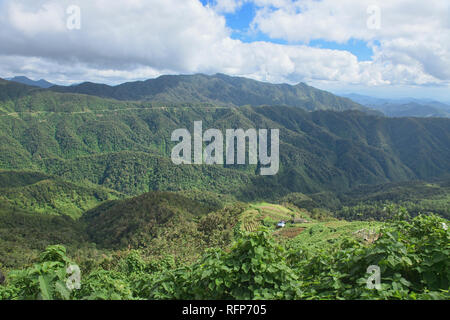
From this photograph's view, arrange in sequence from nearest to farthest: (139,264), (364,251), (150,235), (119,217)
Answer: (364,251), (139,264), (150,235), (119,217)

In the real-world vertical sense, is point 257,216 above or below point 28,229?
above

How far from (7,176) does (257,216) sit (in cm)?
19872

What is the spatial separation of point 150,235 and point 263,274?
7056cm

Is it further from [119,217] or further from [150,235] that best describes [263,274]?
[119,217]

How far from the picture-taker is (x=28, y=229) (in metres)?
103

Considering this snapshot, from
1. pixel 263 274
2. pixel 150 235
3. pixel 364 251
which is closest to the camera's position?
pixel 263 274

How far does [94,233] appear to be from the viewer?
10550cm

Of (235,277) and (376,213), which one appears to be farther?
(376,213)

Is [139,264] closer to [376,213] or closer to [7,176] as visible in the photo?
[376,213]
